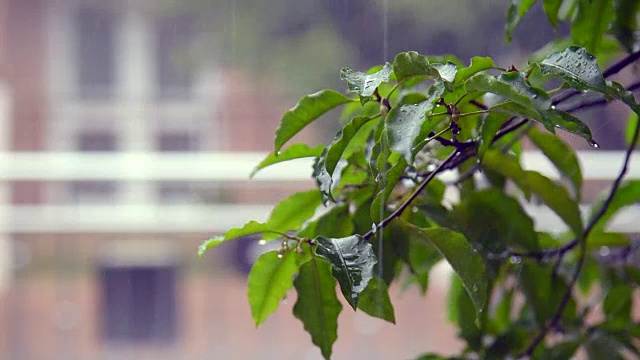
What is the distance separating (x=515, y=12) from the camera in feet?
1.44

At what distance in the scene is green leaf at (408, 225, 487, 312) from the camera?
1.19ft

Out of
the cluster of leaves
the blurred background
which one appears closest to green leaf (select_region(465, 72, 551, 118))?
the cluster of leaves

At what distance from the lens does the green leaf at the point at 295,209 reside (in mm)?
436

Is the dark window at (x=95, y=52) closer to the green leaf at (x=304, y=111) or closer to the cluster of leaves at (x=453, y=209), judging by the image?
the cluster of leaves at (x=453, y=209)

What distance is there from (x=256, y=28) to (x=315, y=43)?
0.47ft

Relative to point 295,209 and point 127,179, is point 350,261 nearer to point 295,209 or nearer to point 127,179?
point 295,209

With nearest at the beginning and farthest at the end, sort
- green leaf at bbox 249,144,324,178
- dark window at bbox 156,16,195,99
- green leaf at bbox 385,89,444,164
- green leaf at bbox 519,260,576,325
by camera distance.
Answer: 1. green leaf at bbox 385,89,444,164
2. green leaf at bbox 249,144,324,178
3. green leaf at bbox 519,260,576,325
4. dark window at bbox 156,16,195,99

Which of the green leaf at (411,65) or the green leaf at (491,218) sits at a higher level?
the green leaf at (411,65)

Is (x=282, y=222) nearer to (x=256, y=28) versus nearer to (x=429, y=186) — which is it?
(x=429, y=186)

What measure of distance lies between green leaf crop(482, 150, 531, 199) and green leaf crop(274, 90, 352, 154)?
12 centimetres

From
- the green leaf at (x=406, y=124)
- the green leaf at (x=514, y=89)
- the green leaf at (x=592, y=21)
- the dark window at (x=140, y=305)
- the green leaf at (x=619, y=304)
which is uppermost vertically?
the green leaf at (x=592, y=21)

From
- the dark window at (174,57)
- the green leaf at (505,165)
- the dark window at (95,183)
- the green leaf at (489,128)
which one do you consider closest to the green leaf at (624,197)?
the green leaf at (505,165)

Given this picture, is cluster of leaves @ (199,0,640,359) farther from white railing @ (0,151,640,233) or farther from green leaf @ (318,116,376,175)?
white railing @ (0,151,640,233)

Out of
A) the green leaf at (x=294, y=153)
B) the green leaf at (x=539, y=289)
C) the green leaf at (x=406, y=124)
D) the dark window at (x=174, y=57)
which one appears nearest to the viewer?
the green leaf at (x=406, y=124)
